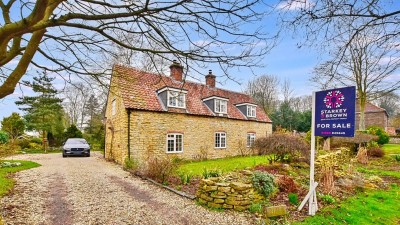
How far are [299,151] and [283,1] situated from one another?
1039cm

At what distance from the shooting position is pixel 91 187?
8.87 m

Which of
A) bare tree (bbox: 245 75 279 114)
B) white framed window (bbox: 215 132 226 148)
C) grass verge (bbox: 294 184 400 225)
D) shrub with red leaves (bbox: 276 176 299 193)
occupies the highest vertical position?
bare tree (bbox: 245 75 279 114)

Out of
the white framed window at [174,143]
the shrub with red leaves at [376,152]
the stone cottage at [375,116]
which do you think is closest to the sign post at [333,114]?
the white framed window at [174,143]

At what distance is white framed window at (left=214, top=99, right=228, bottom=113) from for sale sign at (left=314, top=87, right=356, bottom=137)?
13.8 m

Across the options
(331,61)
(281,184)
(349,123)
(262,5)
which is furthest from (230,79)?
(281,184)

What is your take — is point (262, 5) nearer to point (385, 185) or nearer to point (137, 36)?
point (137, 36)

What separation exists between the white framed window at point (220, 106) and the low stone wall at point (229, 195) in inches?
526

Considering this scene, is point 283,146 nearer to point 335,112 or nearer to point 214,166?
point 214,166

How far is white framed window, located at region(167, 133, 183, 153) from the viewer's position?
16344mm

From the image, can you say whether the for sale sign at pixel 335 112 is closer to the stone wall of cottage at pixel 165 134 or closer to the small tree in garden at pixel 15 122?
the stone wall of cottage at pixel 165 134

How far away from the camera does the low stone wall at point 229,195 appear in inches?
256

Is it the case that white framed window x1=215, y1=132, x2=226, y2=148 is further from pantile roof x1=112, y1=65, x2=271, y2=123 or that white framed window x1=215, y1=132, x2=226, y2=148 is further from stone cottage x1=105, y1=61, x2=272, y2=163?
pantile roof x1=112, y1=65, x2=271, y2=123

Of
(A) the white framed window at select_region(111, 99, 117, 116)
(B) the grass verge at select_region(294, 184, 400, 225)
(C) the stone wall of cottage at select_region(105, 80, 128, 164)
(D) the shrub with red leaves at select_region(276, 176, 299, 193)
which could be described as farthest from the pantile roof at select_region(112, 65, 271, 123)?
(B) the grass verge at select_region(294, 184, 400, 225)

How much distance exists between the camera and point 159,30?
402 centimetres
